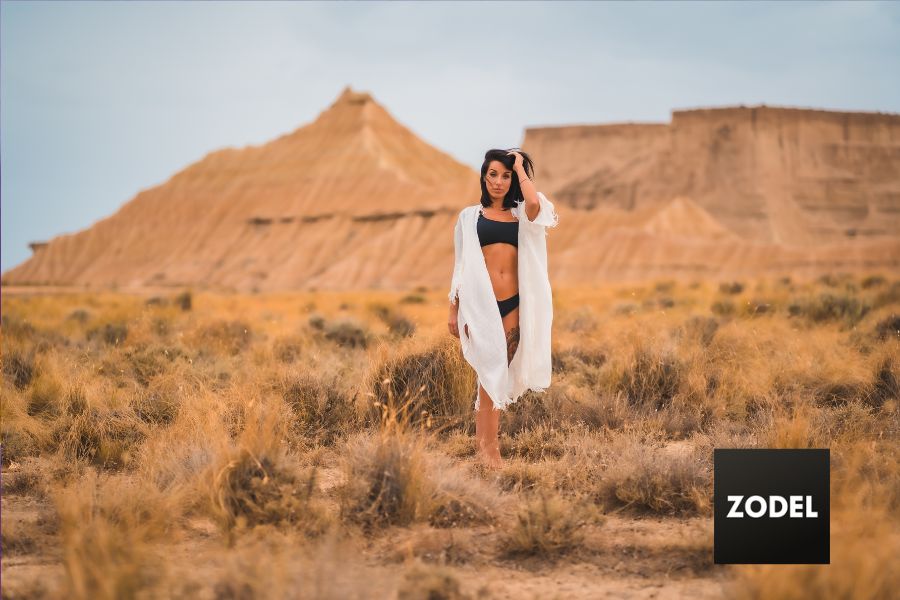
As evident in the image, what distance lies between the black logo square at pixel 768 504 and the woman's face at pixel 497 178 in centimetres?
231

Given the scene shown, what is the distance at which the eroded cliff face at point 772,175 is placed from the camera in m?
74.6

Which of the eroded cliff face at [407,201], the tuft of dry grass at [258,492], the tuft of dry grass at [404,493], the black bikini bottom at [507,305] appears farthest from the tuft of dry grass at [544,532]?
the eroded cliff face at [407,201]

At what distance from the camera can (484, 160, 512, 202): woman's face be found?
5.28 m

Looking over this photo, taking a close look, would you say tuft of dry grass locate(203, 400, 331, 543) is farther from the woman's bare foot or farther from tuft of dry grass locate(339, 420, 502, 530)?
the woman's bare foot

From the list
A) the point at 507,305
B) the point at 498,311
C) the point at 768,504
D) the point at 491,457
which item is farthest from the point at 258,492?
the point at 768,504

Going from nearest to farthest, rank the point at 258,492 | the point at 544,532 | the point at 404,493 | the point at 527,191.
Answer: the point at 544,532 → the point at 258,492 → the point at 404,493 → the point at 527,191

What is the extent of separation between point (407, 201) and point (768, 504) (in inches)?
2471

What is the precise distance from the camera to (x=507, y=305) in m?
5.33

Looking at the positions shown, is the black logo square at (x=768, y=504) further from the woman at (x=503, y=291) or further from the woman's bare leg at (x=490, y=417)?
the woman's bare leg at (x=490, y=417)

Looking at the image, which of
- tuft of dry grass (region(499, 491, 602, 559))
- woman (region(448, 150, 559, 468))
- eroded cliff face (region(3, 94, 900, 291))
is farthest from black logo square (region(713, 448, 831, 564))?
eroded cliff face (region(3, 94, 900, 291))

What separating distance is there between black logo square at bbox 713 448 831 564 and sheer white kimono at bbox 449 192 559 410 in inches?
66.5

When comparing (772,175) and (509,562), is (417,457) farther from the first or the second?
(772,175)

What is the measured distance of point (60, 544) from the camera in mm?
4039

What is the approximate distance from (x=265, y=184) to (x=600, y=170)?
3463 centimetres
